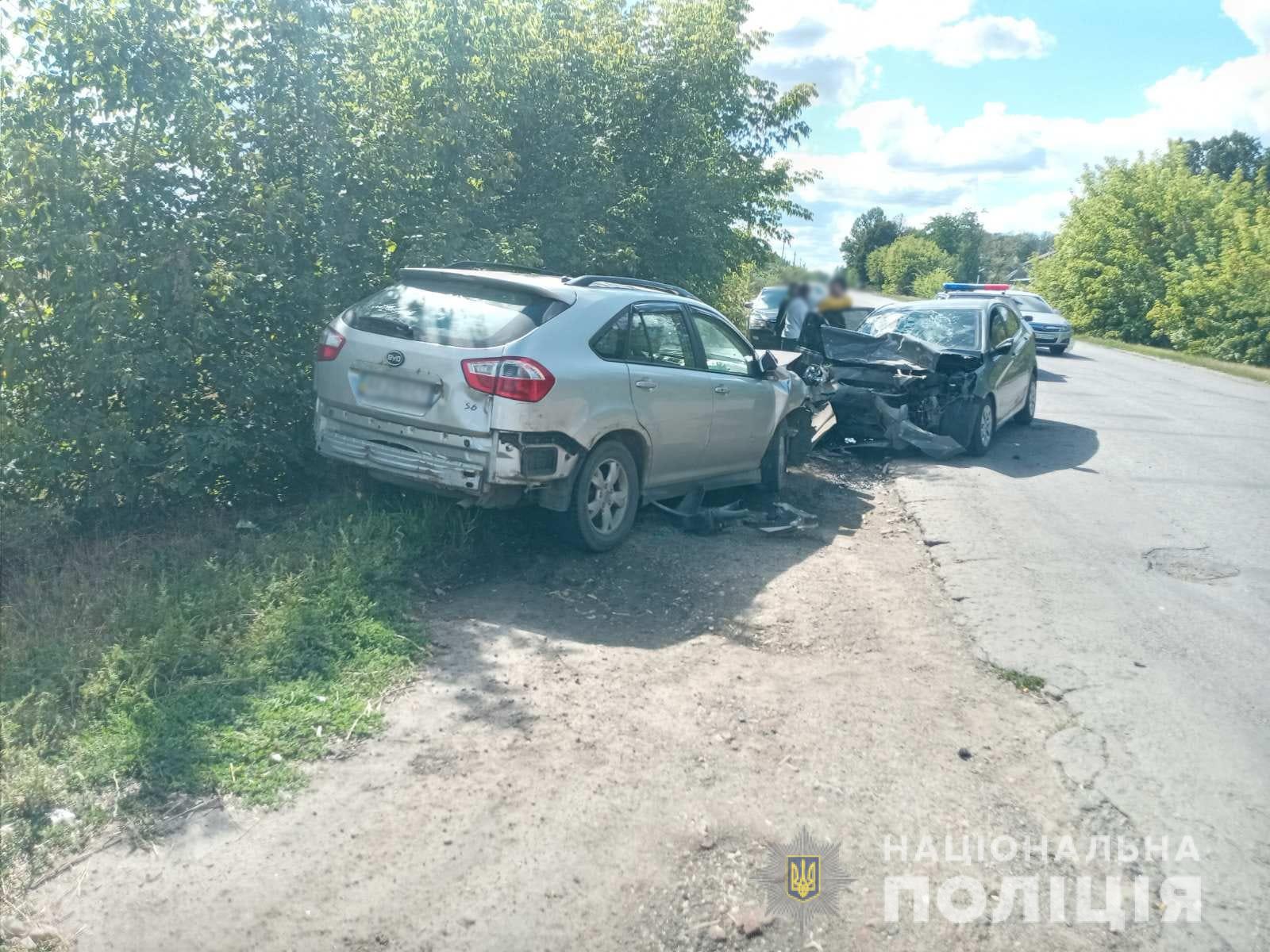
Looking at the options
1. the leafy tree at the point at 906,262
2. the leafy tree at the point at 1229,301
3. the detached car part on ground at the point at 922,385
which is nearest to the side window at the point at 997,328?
the detached car part on ground at the point at 922,385

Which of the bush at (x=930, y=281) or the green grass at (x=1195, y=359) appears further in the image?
the green grass at (x=1195, y=359)

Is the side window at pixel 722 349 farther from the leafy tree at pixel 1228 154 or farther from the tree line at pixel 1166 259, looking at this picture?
the leafy tree at pixel 1228 154

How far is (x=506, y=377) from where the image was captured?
6.18 metres

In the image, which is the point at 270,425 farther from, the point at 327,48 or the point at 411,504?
the point at 327,48

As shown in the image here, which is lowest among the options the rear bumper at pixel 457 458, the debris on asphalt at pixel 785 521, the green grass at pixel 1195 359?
the debris on asphalt at pixel 785 521

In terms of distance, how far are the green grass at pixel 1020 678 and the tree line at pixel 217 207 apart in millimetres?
4660

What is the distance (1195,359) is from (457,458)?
3036 centimetres

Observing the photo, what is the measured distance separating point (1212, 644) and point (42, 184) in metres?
7.15

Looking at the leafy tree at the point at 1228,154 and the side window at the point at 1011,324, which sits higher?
the leafy tree at the point at 1228,154

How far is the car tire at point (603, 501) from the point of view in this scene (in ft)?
22.0

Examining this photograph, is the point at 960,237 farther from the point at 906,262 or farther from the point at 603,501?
the point at 603,501

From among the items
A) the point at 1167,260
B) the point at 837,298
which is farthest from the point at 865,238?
the point at 1167,260

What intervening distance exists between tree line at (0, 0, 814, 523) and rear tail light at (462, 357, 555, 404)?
1.71 meters

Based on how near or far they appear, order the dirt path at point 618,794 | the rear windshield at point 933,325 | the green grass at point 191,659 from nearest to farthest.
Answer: the dirt path at point 618,794 → the green grass at point 191,659 → the rear windshield at point 933,325
